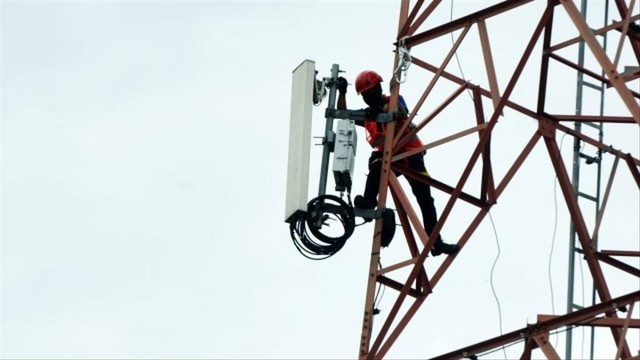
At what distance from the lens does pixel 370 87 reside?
24.2 meters

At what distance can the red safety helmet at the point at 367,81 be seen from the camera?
24.2 metres

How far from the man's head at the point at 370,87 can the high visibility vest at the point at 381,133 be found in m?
0.35

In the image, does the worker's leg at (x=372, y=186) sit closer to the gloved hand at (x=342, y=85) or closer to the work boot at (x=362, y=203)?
the work boot at (x=362, y=203)

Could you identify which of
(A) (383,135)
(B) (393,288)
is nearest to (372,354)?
(B) (393,288)

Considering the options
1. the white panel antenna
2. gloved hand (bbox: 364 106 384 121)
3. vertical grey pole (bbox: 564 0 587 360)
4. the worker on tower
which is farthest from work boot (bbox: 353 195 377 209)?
vertical grey pole (bbox: 564 0 587 360)

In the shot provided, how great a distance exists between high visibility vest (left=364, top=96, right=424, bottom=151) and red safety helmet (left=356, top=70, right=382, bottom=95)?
1.29ft

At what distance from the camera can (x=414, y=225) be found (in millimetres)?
22906

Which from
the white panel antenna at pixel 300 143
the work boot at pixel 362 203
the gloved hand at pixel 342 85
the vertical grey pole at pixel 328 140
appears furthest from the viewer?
the gloved hand at pixel 342 85

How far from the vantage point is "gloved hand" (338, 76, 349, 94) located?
23.6 meters

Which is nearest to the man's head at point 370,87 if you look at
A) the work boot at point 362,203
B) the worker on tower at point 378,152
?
the worker on tower at point 378,152

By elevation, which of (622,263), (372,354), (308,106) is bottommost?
(372,354)

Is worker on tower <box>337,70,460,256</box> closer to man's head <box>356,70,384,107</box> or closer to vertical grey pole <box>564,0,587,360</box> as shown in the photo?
man's head <box>356,70,384,107</box>

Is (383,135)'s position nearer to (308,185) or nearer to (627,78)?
(308,185)

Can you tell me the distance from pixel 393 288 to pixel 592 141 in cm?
318
